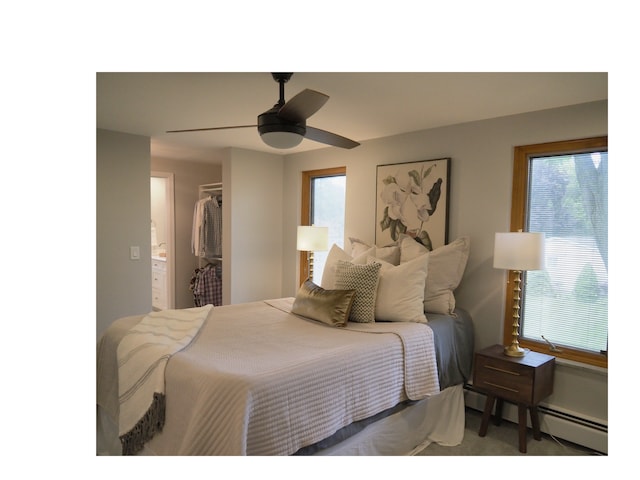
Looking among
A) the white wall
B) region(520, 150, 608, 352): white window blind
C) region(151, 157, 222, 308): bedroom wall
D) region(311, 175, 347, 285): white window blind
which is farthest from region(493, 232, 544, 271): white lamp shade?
region(151, 157, 222, 308): bedroom wall

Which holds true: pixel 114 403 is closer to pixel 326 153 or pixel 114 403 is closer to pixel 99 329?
pixel 99 329

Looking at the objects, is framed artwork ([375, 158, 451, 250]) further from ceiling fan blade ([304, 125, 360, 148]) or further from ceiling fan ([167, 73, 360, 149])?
ceiling fan ([167, 73, 360, 149])

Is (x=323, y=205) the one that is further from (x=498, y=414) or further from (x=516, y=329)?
(x=498, y=414)

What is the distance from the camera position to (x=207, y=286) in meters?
5.29

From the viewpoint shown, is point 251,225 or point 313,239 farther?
point 251,225

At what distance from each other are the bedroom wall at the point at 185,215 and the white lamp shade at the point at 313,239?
2.43m

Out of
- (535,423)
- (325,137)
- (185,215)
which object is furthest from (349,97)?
(185,215)

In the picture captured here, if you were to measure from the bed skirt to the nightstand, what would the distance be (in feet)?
0.63

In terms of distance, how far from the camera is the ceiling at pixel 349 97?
7.02 ft

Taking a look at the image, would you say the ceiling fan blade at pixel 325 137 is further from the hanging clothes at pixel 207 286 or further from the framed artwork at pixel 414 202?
the hanging clothes at pixel 207 286

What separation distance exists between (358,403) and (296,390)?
0.44 meters

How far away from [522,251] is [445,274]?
2.08 ft

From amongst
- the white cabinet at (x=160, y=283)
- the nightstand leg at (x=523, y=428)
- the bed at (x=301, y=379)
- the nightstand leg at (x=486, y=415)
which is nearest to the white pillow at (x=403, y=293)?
the bed at (x=301, y=379)

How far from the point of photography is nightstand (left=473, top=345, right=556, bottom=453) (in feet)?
8.06
